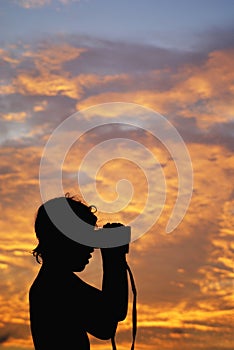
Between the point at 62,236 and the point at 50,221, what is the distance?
0.21m

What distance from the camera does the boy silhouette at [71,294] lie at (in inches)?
197

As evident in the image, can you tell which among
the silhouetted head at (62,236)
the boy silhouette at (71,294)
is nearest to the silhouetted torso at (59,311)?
the boy silhouette at (71,294)

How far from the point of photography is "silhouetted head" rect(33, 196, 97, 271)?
5238 mm

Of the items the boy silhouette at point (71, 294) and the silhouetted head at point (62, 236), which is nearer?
the boy silhouette at point (71, 294)

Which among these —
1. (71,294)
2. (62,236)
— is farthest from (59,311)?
(62,236)

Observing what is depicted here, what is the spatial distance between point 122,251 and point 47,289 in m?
0.89

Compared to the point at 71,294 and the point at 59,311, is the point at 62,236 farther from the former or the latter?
the point at 59,311

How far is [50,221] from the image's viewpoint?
531cm

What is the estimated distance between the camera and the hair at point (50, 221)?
209 inches

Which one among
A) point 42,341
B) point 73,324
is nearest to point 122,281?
point 73,324

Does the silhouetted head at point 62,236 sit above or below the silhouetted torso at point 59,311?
above

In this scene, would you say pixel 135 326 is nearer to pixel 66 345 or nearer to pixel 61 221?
pixel 66 345

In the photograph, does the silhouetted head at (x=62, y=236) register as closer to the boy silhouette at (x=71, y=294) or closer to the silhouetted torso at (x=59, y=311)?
the boy silhouette at (x=71, y=294)

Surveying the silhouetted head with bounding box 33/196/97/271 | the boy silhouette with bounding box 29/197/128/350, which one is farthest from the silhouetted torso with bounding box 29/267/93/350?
the silhouetted head with bounding box 33/196/97/271
